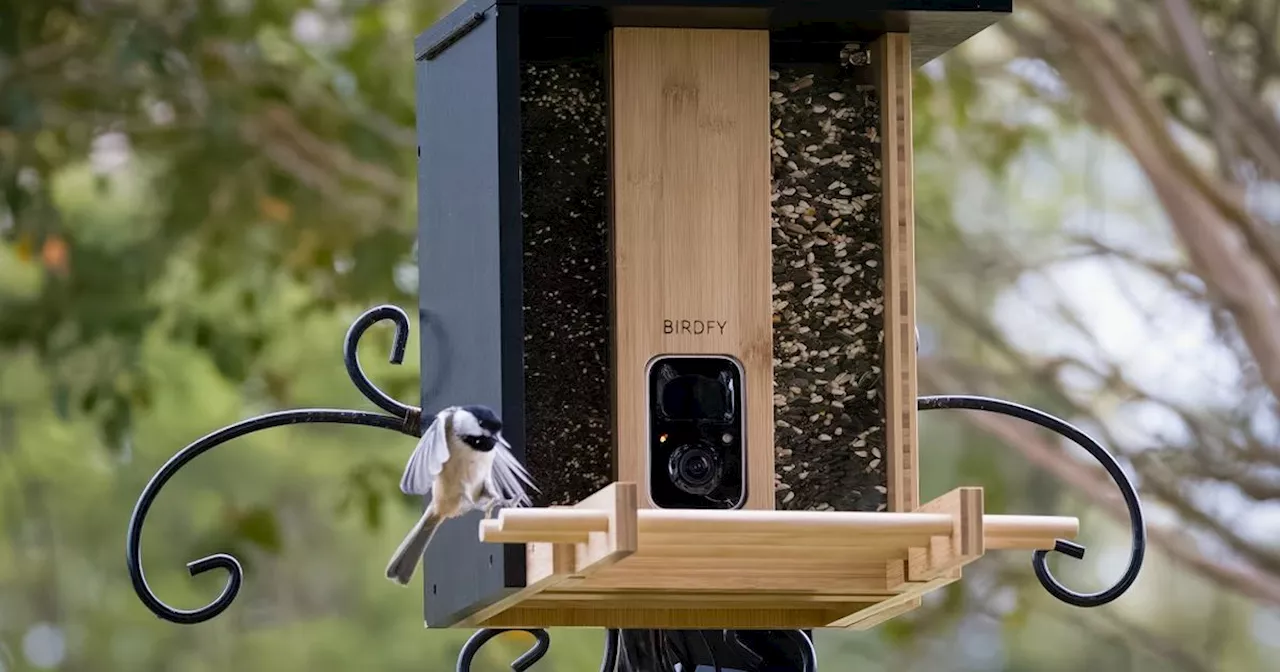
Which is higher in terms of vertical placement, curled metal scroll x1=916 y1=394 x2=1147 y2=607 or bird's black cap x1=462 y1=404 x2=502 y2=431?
bird's black cap x1=462 y1=404 x2=502 y2=431

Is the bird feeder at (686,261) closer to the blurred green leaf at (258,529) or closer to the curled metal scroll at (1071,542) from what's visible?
the curled metal scroll at (1071,542)

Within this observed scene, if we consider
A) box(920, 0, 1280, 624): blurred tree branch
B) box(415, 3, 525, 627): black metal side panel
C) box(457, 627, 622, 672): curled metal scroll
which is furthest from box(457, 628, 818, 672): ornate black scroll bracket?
box(920, 0, 1280, 624): blurred tree branch

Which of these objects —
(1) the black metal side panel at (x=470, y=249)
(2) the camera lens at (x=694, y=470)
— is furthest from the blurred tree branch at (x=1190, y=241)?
(2) the camera lens at (x=694, y=470)

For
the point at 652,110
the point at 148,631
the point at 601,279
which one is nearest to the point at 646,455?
the point at 601,279

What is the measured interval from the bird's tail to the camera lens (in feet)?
1.07

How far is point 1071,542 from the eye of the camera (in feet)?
10.2

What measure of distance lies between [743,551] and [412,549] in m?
0.54

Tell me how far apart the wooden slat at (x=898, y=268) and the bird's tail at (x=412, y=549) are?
636mm

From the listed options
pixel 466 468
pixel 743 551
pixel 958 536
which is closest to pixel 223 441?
pixel 466 468

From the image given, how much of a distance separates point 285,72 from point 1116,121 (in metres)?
2.55

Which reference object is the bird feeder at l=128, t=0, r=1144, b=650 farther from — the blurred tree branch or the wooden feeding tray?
the blurred tree branch

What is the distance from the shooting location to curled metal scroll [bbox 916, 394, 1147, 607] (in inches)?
118

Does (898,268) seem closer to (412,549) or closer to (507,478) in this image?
(507,478)

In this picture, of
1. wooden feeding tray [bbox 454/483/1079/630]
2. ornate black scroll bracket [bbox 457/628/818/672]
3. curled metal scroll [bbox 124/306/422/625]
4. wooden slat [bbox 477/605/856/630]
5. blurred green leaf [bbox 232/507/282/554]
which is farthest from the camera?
blurred green leaf [bbox 232/507/282/554]
